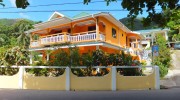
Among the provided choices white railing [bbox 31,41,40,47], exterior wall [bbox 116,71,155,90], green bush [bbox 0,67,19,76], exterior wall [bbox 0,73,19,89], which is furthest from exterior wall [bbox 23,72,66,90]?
white railing [bbox 31,41,40,47]

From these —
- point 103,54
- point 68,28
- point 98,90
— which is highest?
point 68,28

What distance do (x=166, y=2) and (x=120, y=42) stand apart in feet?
86.3

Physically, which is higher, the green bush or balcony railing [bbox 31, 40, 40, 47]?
balcony railing [bbox 31, 40, 40, 47]

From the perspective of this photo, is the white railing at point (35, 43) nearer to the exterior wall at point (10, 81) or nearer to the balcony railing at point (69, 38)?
the balcony railing at point (69, 38)

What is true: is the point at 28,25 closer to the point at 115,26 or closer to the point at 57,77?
the point at 115,26

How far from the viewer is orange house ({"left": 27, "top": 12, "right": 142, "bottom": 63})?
24.1 meters

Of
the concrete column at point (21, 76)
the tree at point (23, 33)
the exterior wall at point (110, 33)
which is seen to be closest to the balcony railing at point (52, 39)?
the exterior wall at point (110, 33)

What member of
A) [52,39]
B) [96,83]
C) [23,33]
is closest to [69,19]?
[52,39]

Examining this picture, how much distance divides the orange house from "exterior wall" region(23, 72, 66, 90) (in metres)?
7.48

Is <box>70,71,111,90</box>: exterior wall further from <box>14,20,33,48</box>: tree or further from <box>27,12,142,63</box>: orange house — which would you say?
<box>14,20,33,48</box>: tree

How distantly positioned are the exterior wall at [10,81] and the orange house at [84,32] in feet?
22.8

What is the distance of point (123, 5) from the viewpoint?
581 cm

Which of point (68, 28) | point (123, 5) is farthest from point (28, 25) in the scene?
point (123, 5)

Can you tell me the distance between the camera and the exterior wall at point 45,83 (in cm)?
1387
